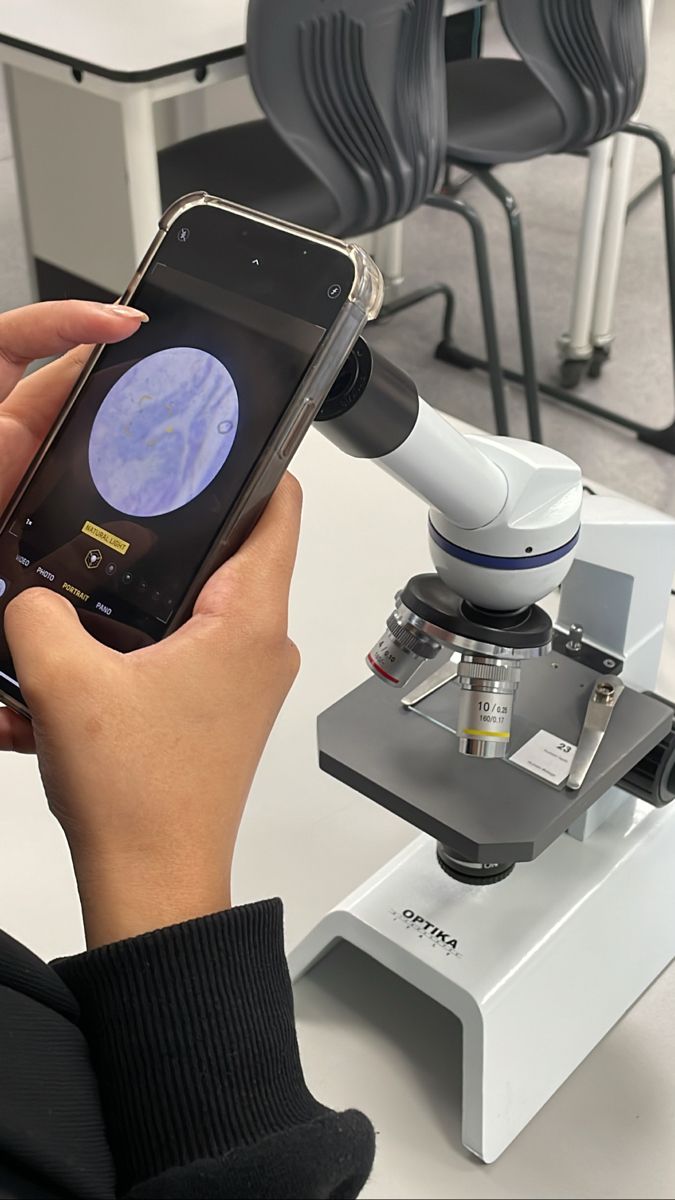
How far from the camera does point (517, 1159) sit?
2.05 feet

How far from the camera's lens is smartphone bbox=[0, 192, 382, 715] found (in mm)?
535

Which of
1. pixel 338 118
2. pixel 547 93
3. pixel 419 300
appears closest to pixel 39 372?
pixel 338 118

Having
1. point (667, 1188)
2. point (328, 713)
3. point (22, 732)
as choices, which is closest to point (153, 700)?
point (22, 732)

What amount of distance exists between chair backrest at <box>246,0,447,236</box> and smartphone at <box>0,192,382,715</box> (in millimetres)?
1124

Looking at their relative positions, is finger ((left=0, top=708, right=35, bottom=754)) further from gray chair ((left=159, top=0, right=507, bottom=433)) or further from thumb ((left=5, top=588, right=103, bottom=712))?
gray chair ((left=159, top=0, right=507, bottom=433))

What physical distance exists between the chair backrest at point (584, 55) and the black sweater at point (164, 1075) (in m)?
1.81

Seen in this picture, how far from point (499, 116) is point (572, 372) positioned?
23.3 inches

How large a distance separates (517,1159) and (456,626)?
28cm

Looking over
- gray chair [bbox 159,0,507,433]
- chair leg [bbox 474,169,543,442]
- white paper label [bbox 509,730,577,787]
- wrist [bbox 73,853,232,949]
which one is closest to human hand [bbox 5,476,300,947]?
wrist [bbox 73,853,232,949]

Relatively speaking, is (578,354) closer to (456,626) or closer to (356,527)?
(356,527)

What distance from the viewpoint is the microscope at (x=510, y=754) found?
1.84ft

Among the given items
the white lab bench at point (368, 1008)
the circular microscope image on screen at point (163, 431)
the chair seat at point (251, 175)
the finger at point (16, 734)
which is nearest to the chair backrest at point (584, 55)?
the chair seat at point (251, 175)

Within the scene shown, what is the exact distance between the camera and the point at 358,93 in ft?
5.48

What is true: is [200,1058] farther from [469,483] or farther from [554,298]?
[554,298]
